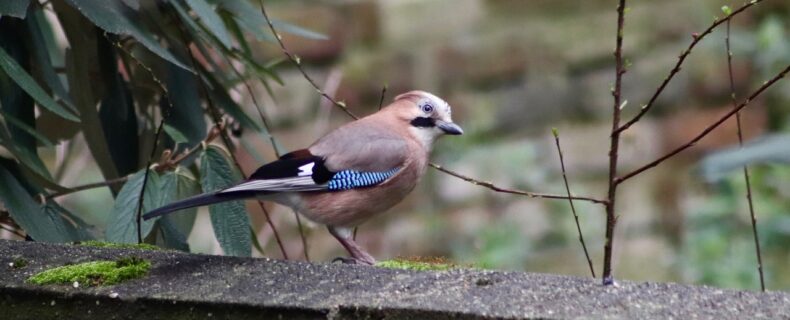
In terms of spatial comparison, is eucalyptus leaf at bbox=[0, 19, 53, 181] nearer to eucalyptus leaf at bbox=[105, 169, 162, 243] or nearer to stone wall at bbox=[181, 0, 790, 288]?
eucalyptus leaf at bbox=[105, 169, 162, 243]

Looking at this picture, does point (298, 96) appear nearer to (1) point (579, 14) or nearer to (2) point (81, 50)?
(1) point (579, 14)

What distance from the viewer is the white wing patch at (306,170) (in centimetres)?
257

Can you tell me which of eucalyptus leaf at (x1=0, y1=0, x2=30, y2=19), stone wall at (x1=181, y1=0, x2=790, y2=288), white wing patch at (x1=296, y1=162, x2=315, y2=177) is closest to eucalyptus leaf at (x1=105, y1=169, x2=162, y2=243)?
eucalyptus leaf at (x1=0, y1=0, x2=30, y2=19)

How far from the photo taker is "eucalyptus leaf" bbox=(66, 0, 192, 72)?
9.41 feet

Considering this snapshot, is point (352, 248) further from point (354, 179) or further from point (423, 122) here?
point (423, 122)

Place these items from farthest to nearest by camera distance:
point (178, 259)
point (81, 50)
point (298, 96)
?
point (298, 96) < point (81, 50) < point (178, 259)

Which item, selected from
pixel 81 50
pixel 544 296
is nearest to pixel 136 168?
pixel 81 50

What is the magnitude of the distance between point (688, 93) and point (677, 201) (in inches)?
19.6

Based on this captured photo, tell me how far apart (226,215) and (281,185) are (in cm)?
50

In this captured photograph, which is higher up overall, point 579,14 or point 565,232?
point 579,14

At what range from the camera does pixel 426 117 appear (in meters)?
2.79

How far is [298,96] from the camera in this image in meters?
6.14

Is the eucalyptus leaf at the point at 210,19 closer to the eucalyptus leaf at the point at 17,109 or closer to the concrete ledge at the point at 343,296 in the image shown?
the eucalyptus leaf at the point at 17,109

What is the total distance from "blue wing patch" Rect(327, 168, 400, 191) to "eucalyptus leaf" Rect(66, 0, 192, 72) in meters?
0.48
